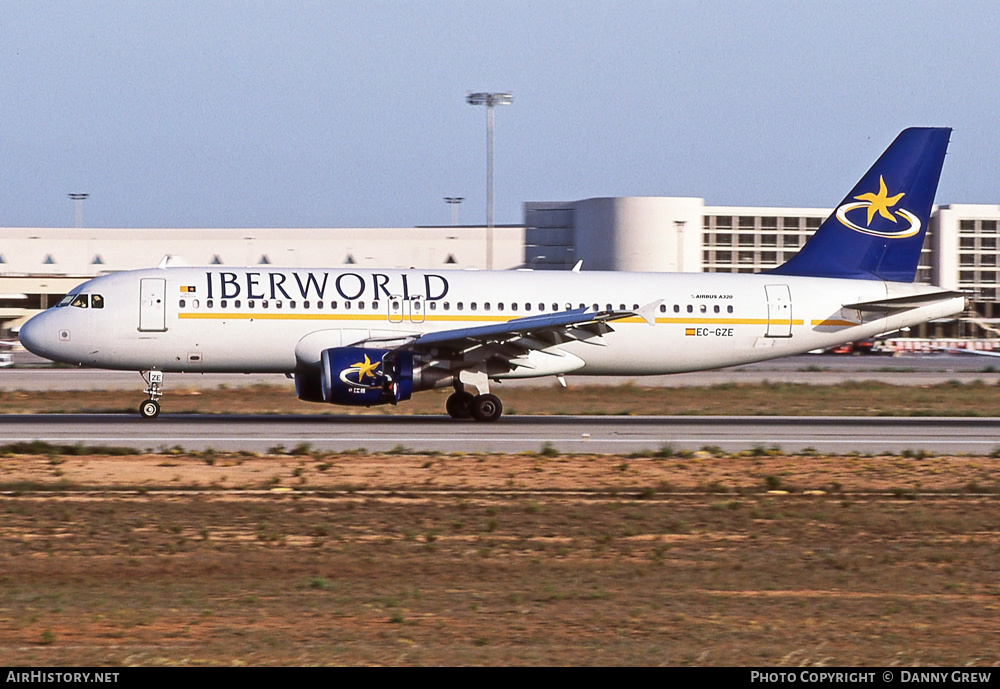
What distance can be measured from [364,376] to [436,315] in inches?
125

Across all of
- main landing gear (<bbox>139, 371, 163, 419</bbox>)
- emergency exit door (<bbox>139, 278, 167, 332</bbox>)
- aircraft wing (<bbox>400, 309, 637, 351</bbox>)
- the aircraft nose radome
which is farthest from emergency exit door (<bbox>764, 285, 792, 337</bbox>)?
the aircraft nose radome

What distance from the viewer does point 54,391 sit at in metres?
39.2

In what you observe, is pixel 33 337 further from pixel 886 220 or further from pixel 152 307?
pixel 886 220

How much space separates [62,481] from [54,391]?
22768 mm

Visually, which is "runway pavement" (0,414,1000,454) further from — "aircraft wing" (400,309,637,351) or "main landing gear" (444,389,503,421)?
"aircraft wing" (400,309,637,351)

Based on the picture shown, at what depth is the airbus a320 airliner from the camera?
91.2 ft

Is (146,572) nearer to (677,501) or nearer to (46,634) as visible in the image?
(46,634)

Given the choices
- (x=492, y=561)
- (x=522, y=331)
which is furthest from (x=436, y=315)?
(x=492, y=561)

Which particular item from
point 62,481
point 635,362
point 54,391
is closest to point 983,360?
point 635,362

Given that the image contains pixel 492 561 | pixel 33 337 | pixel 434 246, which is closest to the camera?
pixel 492 561

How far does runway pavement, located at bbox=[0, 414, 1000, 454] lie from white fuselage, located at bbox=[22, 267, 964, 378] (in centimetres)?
153

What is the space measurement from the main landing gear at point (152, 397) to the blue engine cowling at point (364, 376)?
13.6 feet

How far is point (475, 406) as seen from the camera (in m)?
28.8

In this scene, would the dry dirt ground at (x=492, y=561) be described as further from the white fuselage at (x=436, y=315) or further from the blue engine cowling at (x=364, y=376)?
the white fuselage at (x=436, y=315)
